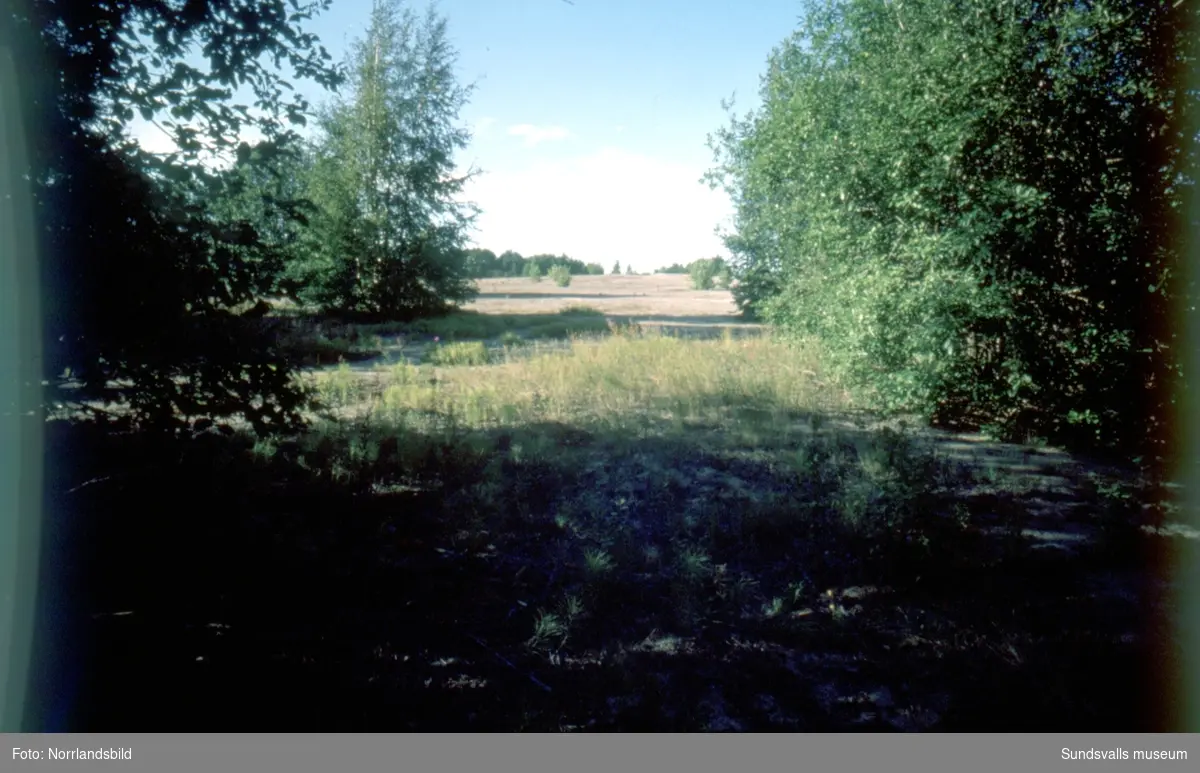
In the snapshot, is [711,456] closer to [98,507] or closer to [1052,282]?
[1052,282]

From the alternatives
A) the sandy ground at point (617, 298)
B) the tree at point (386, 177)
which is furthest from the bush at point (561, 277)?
the tree at point (386, 177)

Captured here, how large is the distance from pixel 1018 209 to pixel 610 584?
18.7ft

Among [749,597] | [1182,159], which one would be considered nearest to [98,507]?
[749,597]

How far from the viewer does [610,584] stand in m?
4.16

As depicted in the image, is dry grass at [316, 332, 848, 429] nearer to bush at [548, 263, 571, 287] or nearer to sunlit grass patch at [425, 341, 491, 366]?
Answer: sunlit grass patch at [425, 341, 491, 366]

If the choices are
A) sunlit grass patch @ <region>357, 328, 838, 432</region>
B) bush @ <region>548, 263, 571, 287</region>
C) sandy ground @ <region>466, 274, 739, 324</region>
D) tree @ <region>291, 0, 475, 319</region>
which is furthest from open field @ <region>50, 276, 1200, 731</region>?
bush @ <region>548, 263, 571, 287</region>

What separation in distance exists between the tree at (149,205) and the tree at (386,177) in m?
18.8

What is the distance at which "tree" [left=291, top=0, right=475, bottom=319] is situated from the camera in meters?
21.6

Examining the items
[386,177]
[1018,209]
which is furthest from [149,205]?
[386,177]

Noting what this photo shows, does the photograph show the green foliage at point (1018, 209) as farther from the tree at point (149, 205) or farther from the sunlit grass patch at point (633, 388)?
the tree at point (149, 205)

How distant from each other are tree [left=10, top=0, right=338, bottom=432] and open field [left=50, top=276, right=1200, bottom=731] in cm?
49

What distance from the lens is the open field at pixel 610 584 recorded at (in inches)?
119

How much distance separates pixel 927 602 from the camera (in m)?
3.99

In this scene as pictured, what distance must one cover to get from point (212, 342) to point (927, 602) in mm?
5042
